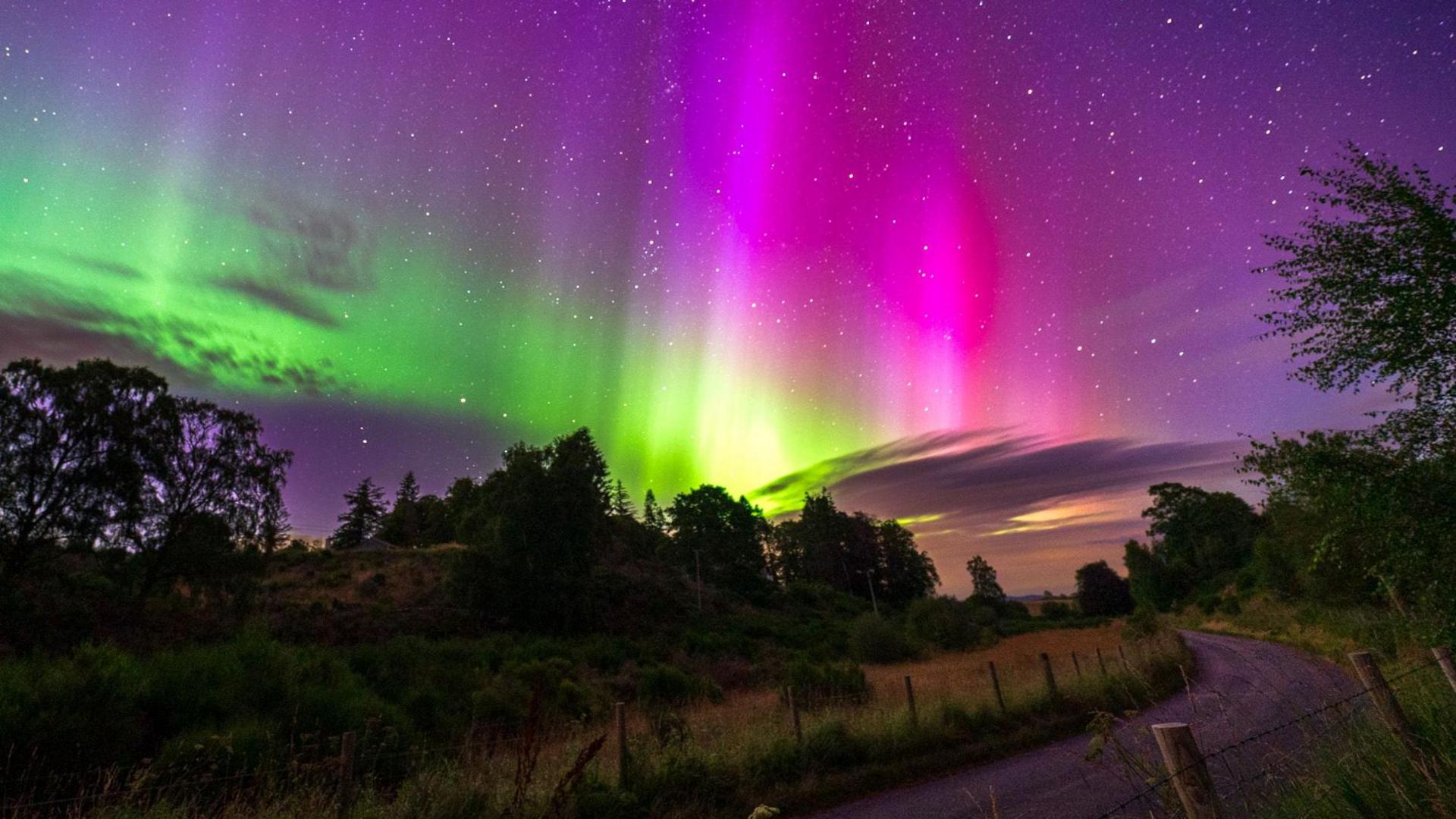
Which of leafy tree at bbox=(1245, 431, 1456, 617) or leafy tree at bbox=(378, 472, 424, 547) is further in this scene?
leafy tree at bbox=(378, 472, 424, 547)

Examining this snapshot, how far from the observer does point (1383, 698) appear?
15.3ft

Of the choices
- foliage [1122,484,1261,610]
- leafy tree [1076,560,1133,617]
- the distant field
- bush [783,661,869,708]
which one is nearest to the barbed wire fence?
bush [783,661,869,708]

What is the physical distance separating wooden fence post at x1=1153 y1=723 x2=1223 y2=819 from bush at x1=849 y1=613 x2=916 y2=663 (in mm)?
40319

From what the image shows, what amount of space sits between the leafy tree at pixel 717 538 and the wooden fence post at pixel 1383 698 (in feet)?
225

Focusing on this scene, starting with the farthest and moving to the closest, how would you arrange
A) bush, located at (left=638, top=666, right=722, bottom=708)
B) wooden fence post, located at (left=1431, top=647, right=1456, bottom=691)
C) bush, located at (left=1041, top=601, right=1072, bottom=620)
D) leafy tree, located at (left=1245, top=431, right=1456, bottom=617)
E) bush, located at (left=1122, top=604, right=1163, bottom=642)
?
bush, located at (left=1041, top=601, right=1072, bottom=620) < bush, located at (left=1122, top=604, right=1163, bottom=642) < bush, located at (left=638, top=666, right=722, bottom=708) < leafy tree, located at (left=1245, top=431, right=1456, bottom=617) < wooden fence post, located at (left=1431, top=647, right=1456, bottom=691)

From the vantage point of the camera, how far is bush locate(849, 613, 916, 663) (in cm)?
4050

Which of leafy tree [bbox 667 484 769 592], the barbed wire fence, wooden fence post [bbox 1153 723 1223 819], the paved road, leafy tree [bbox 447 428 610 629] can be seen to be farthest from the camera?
leafy tree [bbox 667 484 769 592]

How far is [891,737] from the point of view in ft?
38.7

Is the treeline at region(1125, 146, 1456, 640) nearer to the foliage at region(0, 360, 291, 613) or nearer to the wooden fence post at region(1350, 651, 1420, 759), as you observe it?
the wooden fence post at region(1350, 651, 1420, 759)

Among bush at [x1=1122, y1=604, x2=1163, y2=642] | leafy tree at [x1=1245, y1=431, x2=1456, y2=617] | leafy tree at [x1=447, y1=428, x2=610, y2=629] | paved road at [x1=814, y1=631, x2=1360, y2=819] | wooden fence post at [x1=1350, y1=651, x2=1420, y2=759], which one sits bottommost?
paved road at [x1=814, y1=631, x2=1360, y2=819]

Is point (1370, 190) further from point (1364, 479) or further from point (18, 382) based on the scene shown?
point (18, 382)

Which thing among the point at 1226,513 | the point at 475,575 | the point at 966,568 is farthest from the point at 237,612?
the point at 966,568

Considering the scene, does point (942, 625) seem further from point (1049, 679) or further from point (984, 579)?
point (984, 579)

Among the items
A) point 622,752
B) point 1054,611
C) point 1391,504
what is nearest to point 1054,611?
point 1054,611
